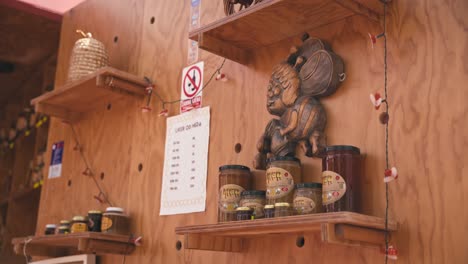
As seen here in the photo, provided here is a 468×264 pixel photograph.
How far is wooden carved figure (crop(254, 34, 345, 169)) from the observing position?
176cm

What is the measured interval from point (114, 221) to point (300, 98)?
0.91 m

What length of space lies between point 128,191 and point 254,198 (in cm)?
83

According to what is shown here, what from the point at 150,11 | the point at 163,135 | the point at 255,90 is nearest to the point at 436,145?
the point at 255,90

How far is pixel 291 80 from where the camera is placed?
6.08 feet

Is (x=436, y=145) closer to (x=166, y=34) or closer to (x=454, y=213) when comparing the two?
(x=454, y=213)

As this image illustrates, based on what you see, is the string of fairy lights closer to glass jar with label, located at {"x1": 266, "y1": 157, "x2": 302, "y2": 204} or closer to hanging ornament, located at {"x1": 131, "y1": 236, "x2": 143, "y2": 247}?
glass jar with label, located at {"x1": 266, "y1": 157, "x2": 302, "y2": 204}

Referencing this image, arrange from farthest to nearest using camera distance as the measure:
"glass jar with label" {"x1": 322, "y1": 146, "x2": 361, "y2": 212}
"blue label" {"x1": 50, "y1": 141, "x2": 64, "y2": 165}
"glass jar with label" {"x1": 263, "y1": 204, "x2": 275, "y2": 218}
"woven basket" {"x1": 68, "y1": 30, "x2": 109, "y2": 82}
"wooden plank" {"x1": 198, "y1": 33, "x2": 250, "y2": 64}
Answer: "blue label" {"x1": 50, "y1": 141, "x2": 64, "y2": 165}
"woven basket" {"x1": 68, "y1": 30, "x2": 109, "y2": 82}
"wooden plank" {"x1": 198, "y1": 33, "x2": 250, "y2": 64}
"glass jar with label" {"x1": 263, "y1": 204, "x2": 275, "y2": 218}
"glass jar with label" {"x1": 322, "y1": 146, "x2": 361, "y2": 212}

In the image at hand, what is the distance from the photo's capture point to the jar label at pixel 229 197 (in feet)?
6.04

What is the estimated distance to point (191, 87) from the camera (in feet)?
7.57

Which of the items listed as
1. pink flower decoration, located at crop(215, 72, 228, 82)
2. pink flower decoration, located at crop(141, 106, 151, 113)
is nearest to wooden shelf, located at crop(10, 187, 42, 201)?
pink flower decoration, located at crop(141, 106, 151, 113)

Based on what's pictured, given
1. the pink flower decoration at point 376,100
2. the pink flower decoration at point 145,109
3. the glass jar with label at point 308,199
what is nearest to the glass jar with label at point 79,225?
the pink flower decoration at point 145,109

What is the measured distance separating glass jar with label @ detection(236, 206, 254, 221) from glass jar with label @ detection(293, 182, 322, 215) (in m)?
0.17

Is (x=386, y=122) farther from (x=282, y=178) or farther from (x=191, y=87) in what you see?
(x=191, y=87)

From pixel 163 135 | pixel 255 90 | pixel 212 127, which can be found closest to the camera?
pixel 255 90
